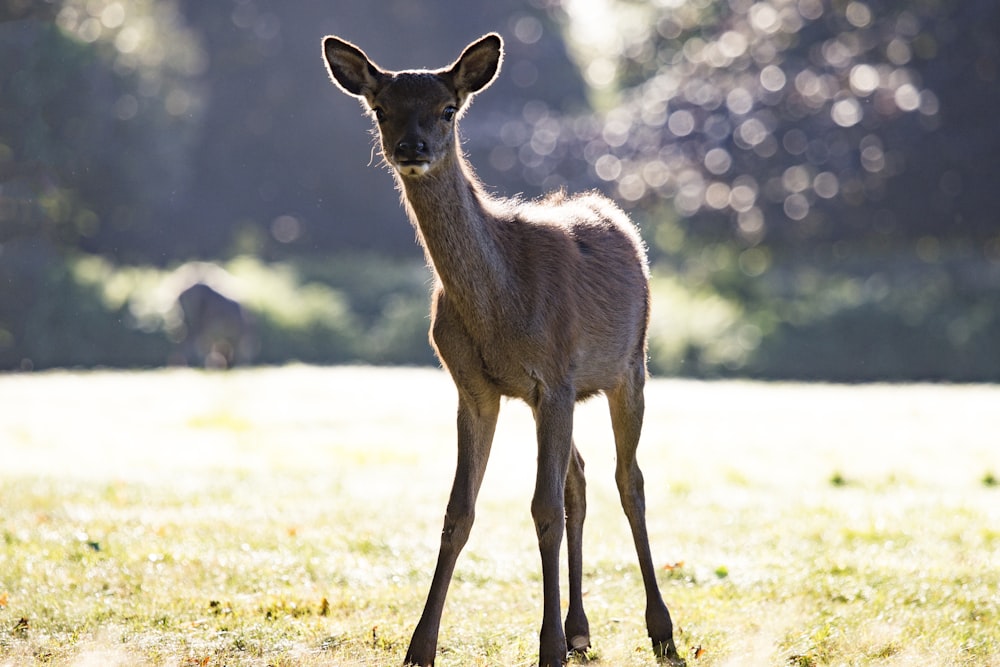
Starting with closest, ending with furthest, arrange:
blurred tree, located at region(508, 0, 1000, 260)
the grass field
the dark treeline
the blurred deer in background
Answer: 1. the grass field
2. the blurred deer in background
3. the dark treeline
4. blurred tree, located at region(508, 0, 1000, 260)

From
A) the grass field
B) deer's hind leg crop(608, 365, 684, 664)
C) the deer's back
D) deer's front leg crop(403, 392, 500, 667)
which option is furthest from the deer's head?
the grass field

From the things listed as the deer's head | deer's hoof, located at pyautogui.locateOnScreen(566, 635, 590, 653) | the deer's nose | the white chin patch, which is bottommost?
deer's hoof, located at pyautogui.locateOnScreen(566, 635, 590, 653)

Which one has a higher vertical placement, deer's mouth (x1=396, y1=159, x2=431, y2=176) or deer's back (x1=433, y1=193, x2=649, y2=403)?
deer's mouth (x1=396, y1=159, x2=431, y2=176)

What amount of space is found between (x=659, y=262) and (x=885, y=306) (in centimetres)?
854

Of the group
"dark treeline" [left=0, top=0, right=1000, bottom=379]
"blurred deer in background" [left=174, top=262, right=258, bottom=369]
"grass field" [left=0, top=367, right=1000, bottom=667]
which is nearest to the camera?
"grass field" [left=0, top=367, right=1000, bottom=667]

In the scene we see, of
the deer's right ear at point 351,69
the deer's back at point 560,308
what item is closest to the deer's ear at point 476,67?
the deer's right ear at point 351,69

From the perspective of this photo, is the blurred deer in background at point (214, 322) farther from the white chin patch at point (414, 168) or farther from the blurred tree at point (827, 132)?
the white chin patch at point (414, 168)

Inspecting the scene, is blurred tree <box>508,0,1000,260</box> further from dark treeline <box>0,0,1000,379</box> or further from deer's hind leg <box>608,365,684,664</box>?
deer's hind leg <box>608,365,684,664</box>

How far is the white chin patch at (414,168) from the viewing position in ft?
18.8

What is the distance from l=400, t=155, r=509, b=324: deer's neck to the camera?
6.04 meters

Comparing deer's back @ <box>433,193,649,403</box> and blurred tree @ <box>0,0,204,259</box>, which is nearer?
deer's back @ <box>433,193,649,403</box>

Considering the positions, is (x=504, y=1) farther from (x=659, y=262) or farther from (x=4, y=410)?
(x=4, y=410)

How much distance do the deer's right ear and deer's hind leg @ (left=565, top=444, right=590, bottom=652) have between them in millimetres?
2180

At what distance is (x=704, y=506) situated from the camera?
424 inches
